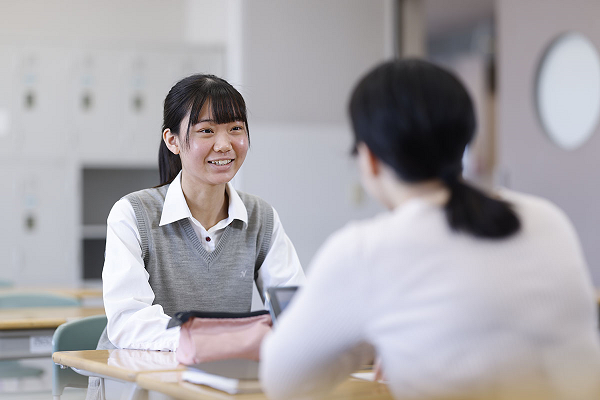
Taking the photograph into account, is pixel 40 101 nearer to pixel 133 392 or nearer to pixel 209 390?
pixel 133 392

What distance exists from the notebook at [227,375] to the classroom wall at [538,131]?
385cm

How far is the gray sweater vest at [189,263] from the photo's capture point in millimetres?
1982

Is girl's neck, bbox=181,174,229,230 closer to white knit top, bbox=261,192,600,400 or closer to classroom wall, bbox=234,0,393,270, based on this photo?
white knit top, bbox=261,192,600,400

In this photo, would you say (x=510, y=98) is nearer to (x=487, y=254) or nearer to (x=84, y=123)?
(x=84, y=123)

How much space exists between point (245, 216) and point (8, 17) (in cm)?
481

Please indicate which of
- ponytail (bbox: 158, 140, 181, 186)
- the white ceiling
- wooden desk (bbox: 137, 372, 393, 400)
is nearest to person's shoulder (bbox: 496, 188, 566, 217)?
wooden desk (bbox: 137, 372, 393, 400)

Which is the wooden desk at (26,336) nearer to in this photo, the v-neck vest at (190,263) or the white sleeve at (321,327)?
the v-neck vest at (190,263)

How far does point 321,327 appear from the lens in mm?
1056

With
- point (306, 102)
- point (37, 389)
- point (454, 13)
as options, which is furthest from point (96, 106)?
point (454, 13)

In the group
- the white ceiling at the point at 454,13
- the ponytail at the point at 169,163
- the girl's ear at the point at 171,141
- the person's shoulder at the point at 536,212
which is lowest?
the ponytail at the point at 169,163

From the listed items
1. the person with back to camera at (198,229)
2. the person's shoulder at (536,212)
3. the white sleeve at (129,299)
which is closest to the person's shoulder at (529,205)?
the person's shoulder at (536,212)

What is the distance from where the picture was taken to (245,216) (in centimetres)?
213

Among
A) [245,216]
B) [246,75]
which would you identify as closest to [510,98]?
[246,75]

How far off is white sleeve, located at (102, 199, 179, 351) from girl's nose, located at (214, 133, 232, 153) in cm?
32
